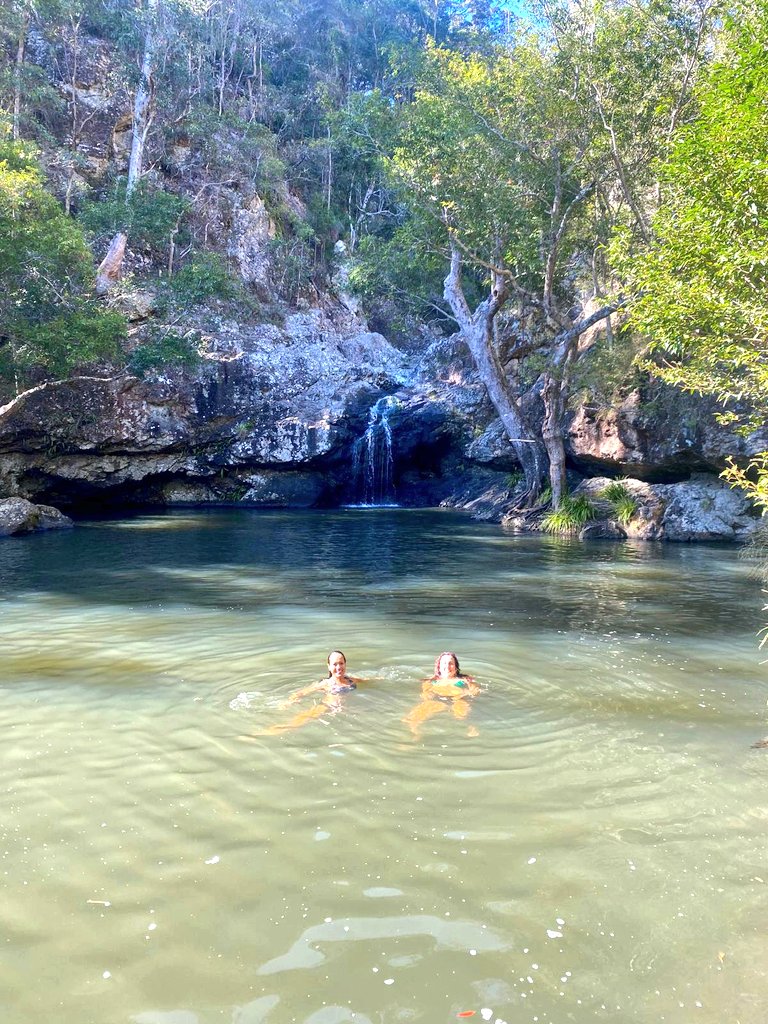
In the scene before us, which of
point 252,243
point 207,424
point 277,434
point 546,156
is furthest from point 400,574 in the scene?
point 252,243

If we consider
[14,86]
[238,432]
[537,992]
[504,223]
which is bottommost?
[537,992]

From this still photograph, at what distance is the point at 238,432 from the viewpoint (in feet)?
105

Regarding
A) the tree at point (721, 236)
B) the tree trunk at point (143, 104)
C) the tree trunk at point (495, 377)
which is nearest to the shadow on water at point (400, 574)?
the tree at point (721, 236)

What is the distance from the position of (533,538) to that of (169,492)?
19.2 metres

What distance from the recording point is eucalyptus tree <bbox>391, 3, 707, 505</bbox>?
17.9m

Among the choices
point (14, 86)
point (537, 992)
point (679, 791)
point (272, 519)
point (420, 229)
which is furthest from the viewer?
point (14, 86)

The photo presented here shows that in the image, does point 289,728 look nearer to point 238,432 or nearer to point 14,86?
point 238,432

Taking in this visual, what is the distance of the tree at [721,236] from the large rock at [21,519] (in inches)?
717

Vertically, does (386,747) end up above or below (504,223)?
below

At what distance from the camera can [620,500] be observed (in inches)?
875

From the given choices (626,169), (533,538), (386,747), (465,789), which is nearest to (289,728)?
(386,747)

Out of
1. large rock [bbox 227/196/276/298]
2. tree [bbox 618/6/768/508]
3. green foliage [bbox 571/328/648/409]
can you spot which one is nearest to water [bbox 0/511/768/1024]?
tree [bbox 618/6/768/508]

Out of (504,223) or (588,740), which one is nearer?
(588,740)

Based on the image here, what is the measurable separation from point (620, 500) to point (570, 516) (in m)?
1.56
